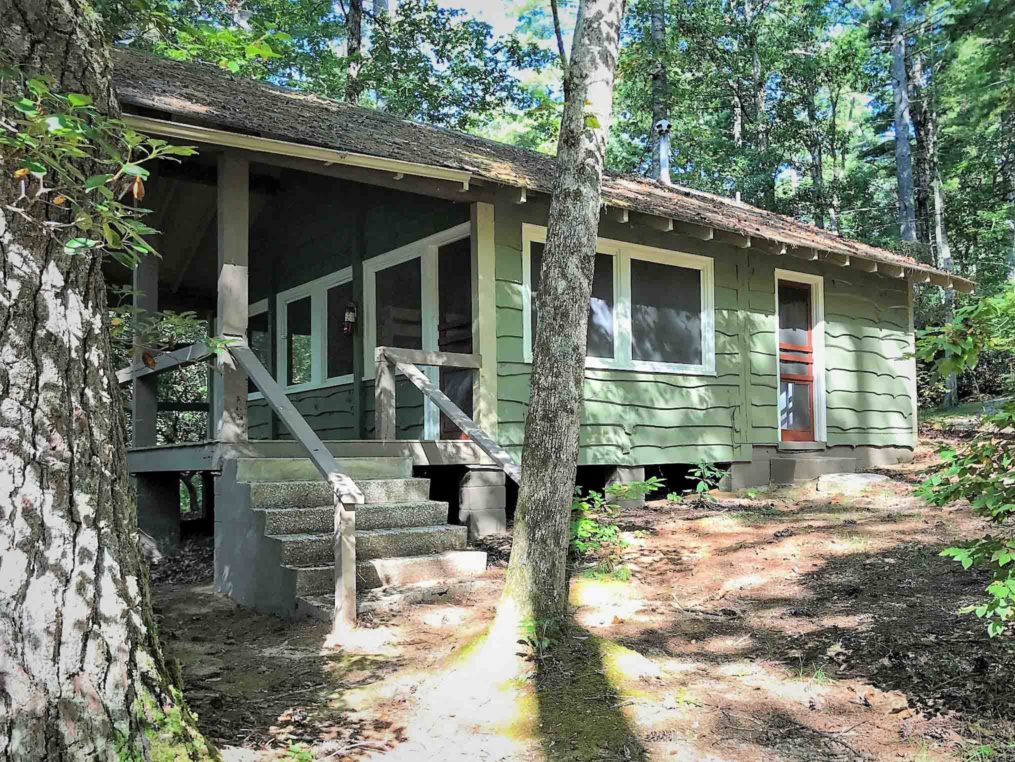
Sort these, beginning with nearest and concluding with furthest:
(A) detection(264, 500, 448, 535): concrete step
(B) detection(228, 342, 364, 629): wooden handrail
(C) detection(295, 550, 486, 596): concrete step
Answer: (B) detection(228, 342, 364, 629): wooden handrail
(C) detection(295, 550, 486, 596): concrete step
(A) detection(264, 500, 448, 535): concrete step

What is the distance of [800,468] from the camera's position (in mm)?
9828

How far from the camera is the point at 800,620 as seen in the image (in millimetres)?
4816

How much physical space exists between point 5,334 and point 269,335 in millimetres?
9499

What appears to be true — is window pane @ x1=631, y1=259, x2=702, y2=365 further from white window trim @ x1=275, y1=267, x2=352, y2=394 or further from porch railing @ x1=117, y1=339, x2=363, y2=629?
porch railing @ x1=117, y1=339, x2=363, y2=629

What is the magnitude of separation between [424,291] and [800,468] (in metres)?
4.88

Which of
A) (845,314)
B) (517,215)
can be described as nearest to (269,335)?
(517,215)

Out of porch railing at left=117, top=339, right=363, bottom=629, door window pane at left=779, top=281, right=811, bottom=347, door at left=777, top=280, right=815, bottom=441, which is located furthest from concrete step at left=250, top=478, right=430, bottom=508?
door window pane at left=779, top=281, right=811, bottom=347

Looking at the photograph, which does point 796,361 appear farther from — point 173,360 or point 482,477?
point 173,360

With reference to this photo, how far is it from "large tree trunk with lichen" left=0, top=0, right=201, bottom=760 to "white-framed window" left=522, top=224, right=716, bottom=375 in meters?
5.73

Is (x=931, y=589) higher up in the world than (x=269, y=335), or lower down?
lower down

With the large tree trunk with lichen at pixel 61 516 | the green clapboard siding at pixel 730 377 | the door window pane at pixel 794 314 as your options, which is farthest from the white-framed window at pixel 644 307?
the large tree trunk with lichen at pixel 61 516

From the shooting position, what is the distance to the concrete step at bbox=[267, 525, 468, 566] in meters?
5.39

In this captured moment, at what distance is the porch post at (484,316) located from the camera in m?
7.52

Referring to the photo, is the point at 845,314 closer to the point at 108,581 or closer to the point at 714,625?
the point at 714,625
